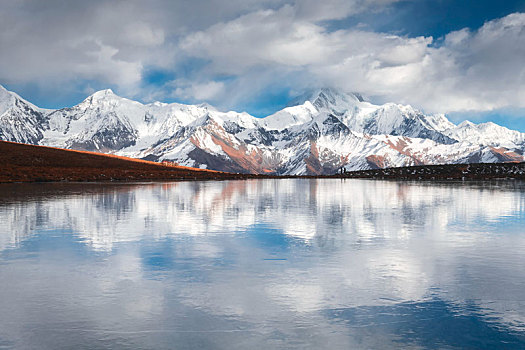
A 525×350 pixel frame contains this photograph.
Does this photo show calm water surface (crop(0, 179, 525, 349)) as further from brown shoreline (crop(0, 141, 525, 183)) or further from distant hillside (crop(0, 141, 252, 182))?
distant hillside (crop(0, 141, 252, 182))

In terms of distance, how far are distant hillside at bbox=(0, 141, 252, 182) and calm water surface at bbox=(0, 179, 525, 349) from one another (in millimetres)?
68598

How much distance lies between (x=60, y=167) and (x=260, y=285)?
10813cm

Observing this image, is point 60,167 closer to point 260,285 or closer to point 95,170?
point 95,170

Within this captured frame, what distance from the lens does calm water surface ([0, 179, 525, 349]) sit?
9.87 metres

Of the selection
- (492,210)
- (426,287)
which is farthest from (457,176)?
(426,287)

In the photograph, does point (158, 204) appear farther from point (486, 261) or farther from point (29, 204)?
point (486, 261)

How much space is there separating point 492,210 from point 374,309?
25.6m

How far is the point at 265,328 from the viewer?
10219 millimetres

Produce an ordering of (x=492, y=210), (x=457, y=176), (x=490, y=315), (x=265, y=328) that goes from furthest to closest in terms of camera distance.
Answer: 1. (x=457, y=176)
2. (x=492, y=210)
3. (x=490, y=315)
4. (x=265, y=328)

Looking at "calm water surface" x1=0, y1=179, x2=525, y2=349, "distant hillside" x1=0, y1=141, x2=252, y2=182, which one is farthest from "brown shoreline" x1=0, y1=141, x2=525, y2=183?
"calm water surface" x1=0, y1=179, x2=525, y2=349

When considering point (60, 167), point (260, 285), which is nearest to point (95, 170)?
point (60, 167)

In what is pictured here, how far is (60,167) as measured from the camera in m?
111

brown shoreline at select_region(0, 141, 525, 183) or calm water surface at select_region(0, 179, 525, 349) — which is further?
brown shoreline at select_region(0, 141, 525, 183)

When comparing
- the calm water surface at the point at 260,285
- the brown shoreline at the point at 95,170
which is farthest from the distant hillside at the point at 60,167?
the calm water surface at the point at 260,285
